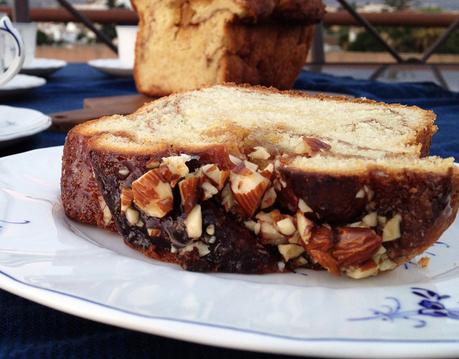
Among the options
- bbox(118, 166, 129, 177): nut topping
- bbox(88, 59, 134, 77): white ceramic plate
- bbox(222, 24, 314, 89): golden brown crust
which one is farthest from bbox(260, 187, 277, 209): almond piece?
bbox(88, 59, 134, 77): white ceramic plate

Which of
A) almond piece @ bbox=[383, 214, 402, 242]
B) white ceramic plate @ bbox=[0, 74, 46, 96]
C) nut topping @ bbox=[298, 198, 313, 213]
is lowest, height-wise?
white ceramic plate @ bbox=[0, 74, 46, 96]

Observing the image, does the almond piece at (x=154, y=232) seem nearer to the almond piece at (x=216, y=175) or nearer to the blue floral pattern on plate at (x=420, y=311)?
the almond piece at (x=216, y=175)

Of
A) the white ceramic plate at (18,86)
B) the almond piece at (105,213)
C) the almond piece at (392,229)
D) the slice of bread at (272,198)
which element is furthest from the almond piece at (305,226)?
the white ceramic plate at (18,86)

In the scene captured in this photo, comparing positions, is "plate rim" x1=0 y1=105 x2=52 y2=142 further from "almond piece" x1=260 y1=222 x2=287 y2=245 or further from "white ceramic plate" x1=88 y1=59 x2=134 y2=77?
"white ceramic plate" x1=88 y1=59 x2=134 y2=77

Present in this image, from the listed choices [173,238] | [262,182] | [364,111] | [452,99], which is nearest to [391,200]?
[262,182]

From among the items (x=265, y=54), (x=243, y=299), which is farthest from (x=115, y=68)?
(x=243, y=299)

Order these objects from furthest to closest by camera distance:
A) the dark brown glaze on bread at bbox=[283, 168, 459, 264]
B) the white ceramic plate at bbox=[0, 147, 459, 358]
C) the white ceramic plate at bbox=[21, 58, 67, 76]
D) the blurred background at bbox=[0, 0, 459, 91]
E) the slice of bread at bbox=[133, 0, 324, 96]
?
the blurred background at bbox=[0, 0, 459, 91] < the white ceramic plate at bbox=[21, 58, 67, 76] < the slice of bread at bbox=[133, 0, 324, 96] < the dark brown glaze on bread at bbox=[283, 168, 459, 264] < the white ceramic plate at bbox=[0, 147, 459, 358]

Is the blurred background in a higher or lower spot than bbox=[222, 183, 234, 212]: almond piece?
lower

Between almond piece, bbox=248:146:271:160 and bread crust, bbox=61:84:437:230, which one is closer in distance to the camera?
almond piece, bbox=248:146:271:160
